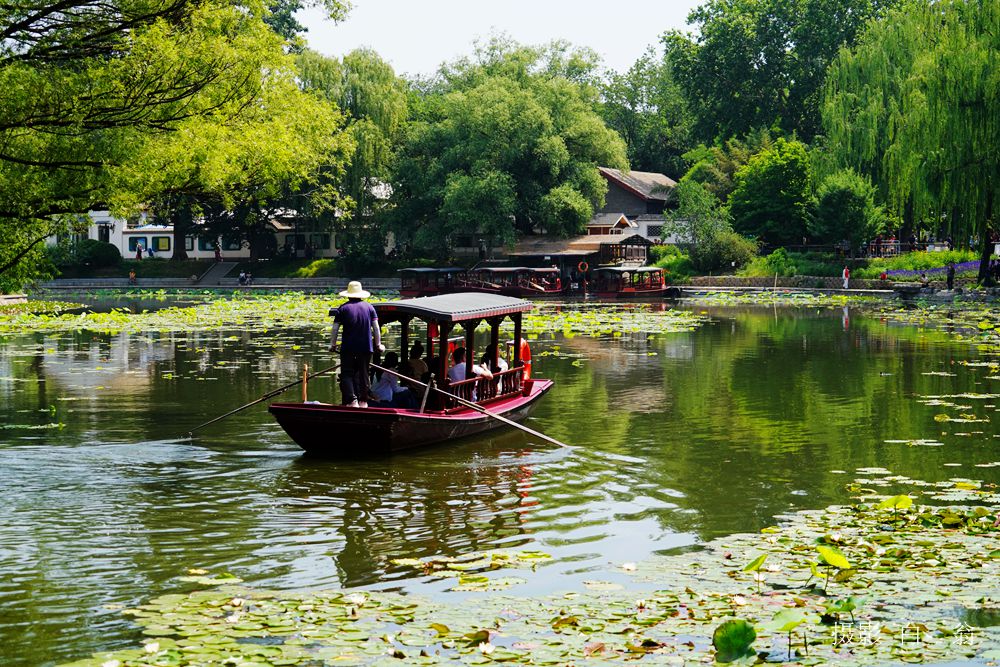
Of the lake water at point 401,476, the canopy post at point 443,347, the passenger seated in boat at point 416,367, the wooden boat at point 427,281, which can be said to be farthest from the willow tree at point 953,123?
the canopy post at point 443,347

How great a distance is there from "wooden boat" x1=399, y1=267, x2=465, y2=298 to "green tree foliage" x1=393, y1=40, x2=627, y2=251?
11.2 ft

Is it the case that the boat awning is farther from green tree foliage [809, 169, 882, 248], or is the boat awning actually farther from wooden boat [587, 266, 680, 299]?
green tree foliage [809, 169, 882, 248]

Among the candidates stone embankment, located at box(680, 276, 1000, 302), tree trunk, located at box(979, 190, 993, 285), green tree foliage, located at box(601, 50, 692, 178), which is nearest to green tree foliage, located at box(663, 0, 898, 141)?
green tree foliage, located at box(601, 50, 692, 178)

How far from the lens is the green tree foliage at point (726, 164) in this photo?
78.6 m

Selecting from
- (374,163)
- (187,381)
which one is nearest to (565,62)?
(374,163)

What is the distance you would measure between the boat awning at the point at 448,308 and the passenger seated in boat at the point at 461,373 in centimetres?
68

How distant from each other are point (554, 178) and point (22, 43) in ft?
183

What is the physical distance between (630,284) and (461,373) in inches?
1912

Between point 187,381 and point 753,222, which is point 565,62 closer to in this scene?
point 753,222

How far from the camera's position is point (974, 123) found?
4534cm

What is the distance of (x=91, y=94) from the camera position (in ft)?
54.2

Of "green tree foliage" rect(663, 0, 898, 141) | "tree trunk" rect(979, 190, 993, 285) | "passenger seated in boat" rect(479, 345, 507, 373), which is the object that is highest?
"green tree foliage" rect(663, 0, 898, 141)

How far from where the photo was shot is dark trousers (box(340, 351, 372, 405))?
15.2 meters

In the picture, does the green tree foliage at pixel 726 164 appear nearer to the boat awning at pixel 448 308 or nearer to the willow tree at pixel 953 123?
the willow tree at pixel 953 123
